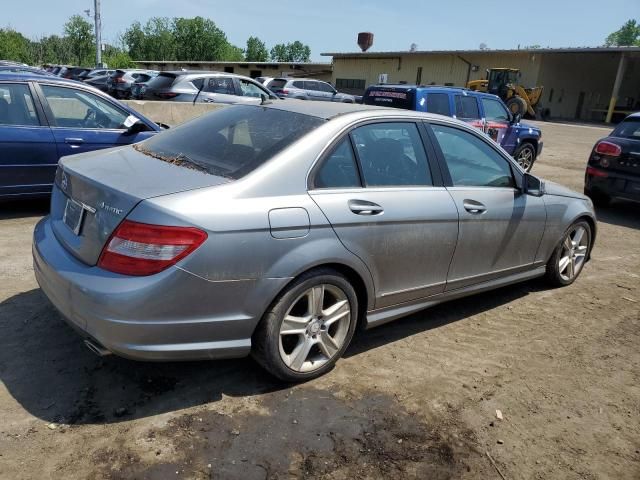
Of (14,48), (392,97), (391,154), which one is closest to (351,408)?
(391,154)

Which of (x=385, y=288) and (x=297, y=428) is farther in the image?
(x=385, y=288)

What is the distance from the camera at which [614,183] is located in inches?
330

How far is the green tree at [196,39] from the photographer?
9575cm

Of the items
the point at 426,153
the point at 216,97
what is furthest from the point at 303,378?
the point at 216,97

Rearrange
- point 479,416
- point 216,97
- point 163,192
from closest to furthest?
point 163,192 < point 479,416 < point 216,97

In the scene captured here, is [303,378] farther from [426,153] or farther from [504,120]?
[504,120]

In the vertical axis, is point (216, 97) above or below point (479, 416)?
above

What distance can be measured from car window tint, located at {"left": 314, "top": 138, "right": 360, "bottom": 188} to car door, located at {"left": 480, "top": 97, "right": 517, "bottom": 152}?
809cm

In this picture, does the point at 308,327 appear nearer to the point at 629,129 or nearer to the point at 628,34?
the point at 629,129

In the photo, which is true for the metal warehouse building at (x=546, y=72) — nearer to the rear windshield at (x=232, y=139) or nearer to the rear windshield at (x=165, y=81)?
the rear windshield at (x=165, y=81)

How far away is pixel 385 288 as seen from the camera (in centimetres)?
349

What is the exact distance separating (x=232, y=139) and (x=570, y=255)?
3.55 metres

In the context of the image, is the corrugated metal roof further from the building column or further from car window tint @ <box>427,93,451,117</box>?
car window tint @ <box>427,93,451,117</box>

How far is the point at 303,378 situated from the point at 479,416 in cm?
104
